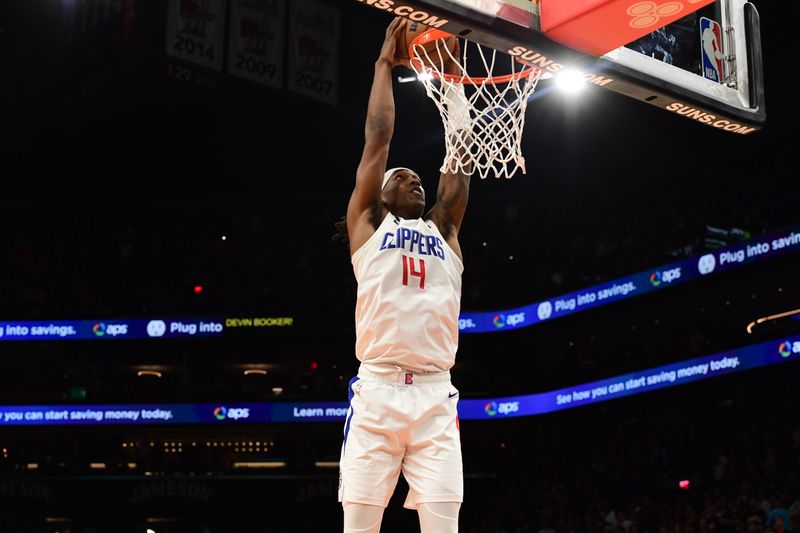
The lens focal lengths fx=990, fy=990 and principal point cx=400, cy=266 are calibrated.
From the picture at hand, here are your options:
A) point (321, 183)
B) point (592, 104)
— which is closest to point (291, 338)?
point (321, 183)

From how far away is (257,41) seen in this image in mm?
14586

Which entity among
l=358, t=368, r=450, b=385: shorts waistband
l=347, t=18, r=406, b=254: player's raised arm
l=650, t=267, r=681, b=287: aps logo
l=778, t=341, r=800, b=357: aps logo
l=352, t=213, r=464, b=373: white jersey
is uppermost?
l=650, t=267, r=681, b=287: aps logo

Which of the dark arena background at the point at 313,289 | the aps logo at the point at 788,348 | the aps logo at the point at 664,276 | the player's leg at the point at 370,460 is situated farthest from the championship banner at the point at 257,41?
the player's leg at the point at 370,460

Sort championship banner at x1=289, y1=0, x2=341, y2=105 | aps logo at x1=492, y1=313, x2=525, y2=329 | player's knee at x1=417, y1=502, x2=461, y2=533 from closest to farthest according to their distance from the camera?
player's knee at x1=417, y1=502, x2=461, y2=533 → championship banner at x1=289, y1=0, x2=341, y2=105 → aps logo at x1=492, y1=313, x2=525, y2=329

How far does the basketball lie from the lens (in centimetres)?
461

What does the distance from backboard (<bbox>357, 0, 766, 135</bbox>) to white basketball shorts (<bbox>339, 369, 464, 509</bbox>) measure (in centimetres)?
149

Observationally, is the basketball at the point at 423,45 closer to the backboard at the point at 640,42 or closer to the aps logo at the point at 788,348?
the backboard at the point at 640,42

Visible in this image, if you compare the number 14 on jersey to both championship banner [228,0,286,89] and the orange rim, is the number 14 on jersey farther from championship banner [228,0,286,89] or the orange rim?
championship banner [228,0,286,89]

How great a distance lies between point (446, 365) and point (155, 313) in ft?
58.2

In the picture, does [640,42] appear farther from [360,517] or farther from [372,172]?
[360,517]

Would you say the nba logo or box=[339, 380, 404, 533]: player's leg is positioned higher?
A: the nba logo

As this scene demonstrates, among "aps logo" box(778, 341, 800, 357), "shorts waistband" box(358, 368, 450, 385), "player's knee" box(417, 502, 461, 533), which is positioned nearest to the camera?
"player's knee" box(417, 502, 461, 533)

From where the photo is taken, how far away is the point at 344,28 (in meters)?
19.0

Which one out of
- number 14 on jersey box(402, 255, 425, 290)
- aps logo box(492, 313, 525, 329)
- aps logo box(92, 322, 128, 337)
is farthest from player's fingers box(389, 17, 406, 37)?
aps logo box(92, 322, 128, 337)
